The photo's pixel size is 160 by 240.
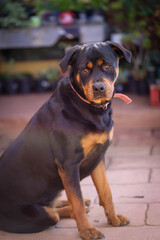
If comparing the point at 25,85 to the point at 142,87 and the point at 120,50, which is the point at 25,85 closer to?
the point at 142,87

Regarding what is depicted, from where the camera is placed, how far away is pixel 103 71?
2646 mm

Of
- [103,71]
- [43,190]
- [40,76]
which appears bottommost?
[40,76]

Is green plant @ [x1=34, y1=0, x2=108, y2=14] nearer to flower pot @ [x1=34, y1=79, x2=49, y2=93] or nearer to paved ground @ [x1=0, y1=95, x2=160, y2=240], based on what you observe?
flower pot @ [x1=34, y1=79, x2=49, y2=93]

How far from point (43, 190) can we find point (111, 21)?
4.94 m

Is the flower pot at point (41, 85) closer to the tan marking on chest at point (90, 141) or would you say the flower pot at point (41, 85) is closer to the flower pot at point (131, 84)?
the flower pot at point (131, 84)

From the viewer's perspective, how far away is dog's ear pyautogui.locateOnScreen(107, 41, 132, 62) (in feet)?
8.79

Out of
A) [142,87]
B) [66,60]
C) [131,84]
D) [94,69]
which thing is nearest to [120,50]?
[94,69]

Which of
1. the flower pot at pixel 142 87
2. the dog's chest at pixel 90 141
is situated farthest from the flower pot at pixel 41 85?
the dog's chest at pixel 90 141

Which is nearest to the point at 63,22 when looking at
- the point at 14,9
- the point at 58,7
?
the point at 58,7

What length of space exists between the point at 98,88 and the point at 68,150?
431mm

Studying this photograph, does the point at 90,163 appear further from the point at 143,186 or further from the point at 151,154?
the point at 151,154

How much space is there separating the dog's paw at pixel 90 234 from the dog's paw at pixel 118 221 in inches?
7.4

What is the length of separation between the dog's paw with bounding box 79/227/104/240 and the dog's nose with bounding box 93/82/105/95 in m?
0.88

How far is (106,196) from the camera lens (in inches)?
114
